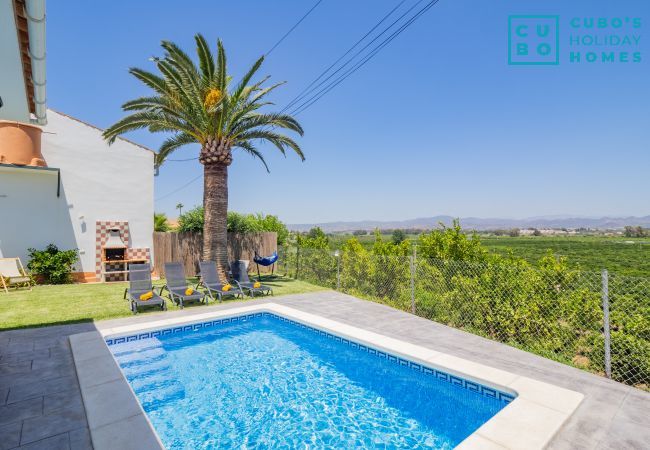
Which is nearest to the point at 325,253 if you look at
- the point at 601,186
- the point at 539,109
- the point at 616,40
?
the point at 616,40

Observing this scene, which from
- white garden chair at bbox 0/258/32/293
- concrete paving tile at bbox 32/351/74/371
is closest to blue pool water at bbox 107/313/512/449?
concrete paving tile at bbox 32/351/74/371

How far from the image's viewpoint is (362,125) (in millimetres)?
23703

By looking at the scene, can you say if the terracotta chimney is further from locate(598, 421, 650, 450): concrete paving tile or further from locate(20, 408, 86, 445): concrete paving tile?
locate(598, 421, 650, 450): concrete paving tile

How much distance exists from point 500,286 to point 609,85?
11.0m

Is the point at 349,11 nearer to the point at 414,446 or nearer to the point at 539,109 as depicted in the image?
the point at 539,109

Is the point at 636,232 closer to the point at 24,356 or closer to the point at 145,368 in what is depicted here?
the point at 145,368

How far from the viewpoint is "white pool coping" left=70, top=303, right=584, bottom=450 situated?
3.47 metres

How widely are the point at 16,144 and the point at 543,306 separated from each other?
1860 cm

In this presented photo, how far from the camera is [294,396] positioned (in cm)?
509

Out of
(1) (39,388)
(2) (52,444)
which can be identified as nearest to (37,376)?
(1) (39,388)

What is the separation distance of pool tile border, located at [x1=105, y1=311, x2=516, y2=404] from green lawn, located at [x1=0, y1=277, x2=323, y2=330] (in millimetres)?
1536

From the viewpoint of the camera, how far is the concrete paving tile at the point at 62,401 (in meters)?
4.05

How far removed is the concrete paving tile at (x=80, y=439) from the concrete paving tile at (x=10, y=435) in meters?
0.49

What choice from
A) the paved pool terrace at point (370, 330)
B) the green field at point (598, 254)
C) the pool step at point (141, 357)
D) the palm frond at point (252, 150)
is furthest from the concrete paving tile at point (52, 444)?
the palm frond at point (252, 150)
